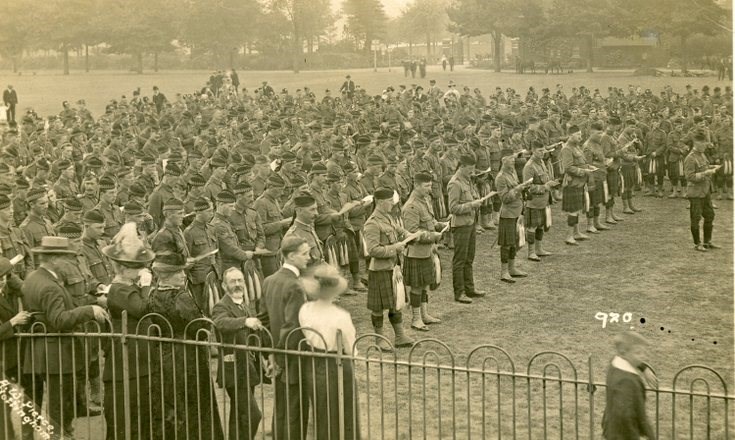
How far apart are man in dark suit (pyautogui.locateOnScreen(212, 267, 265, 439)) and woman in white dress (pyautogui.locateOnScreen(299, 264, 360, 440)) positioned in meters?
0.45

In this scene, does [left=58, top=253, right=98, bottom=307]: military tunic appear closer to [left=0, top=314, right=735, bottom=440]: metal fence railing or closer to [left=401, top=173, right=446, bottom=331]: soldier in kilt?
[left=0, top=314, right=735, bottom=440]: metal fence railing

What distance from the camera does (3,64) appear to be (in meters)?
21.0

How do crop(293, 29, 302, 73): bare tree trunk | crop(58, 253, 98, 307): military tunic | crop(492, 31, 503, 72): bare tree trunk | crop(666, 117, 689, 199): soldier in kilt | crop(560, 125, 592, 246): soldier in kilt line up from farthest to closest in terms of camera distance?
crop(492, 31, 503, 72): bare tree trunk, crop(293, 29, 302, 73): bare tree trunk, crop(666, 117, 689, 199): soldier in kilt, crop(560, 125, 592, 246): soldier in kilt, crop(58, 253, 98, 307): military tunic

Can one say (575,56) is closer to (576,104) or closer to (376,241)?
(576,104)

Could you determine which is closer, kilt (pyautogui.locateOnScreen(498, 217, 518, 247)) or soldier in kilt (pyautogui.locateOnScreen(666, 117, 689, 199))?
kilt (pyautogui.locateOnScreen(498, 217, 518, 247))

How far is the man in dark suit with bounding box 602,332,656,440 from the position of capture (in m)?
5.66

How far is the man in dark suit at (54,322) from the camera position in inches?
267

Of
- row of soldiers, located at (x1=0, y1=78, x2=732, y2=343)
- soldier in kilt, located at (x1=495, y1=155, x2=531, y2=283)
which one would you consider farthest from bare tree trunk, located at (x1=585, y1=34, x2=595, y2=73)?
soldier in kilt, located at (x1=495, y1=155, x2=531, y2=283)

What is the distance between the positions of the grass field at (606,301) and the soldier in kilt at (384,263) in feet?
1.59

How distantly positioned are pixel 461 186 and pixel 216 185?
344 cm

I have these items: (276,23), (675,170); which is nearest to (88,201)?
(675,170)

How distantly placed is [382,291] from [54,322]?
13.6 feet

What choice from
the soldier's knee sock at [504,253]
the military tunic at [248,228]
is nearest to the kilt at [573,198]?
the soldier's knee sock at [504,253]

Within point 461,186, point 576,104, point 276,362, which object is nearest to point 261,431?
point 276,362
